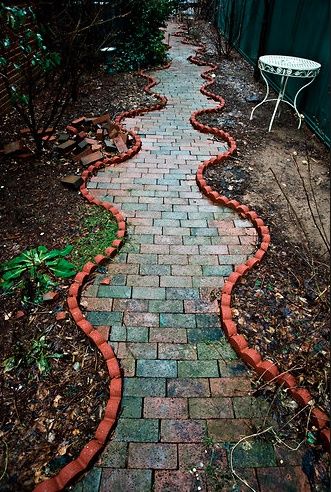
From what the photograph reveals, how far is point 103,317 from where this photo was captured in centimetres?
282

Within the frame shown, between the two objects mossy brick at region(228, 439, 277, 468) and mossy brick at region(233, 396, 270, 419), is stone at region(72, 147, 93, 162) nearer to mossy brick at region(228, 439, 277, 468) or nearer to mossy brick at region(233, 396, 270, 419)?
mossy brick at region(233, 396, 270, 419)

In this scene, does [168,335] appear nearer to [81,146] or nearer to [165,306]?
[165,306]

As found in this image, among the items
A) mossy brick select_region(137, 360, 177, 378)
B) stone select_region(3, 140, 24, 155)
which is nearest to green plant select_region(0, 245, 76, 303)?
mossy brick select_region(137, 360, 177, 378)

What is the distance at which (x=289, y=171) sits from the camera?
15.3 ft

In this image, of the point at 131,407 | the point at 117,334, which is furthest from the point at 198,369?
the point at 117,334

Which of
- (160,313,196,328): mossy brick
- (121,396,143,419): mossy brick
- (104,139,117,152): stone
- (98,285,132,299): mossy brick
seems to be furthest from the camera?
(104,139,117,152): stone

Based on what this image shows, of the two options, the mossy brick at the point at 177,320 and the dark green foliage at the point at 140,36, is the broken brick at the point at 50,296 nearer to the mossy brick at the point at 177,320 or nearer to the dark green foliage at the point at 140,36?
the mossy brick at the point at 177,320

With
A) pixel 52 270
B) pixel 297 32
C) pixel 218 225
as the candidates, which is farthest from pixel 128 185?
pixel 297 32

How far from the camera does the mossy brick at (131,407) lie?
2.22m

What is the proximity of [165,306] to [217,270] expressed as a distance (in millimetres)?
658

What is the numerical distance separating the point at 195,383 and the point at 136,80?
24.6 feet

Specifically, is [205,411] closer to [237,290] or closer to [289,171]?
[237,290]

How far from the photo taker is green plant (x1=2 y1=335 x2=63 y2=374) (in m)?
2.45

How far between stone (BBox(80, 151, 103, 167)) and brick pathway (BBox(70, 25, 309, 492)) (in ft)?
0.77
